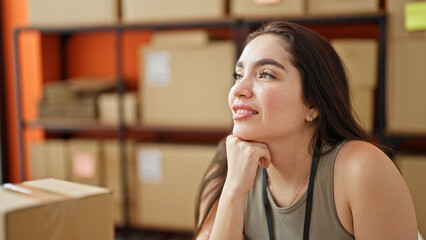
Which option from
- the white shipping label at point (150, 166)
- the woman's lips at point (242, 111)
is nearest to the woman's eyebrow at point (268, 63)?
the woman's lips at point (242, 111)

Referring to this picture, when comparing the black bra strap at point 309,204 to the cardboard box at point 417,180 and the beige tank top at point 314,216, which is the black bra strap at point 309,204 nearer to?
the beige tank top at point 314,216

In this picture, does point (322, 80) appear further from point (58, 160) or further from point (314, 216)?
point (58, 160)

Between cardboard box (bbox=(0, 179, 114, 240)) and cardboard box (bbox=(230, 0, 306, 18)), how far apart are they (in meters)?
1.64

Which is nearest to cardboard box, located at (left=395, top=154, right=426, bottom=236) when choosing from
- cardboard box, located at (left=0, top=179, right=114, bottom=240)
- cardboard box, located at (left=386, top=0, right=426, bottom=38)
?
cardboard box, located at (left=386, top=0, right=426, bottom=38)

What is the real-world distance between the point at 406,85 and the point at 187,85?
3.80ft

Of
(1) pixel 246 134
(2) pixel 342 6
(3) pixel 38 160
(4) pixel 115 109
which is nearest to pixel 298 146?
(1) pixel 246 134

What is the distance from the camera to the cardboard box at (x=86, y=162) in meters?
2.85

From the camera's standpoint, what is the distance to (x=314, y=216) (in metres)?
1.24

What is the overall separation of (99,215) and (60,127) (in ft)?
6.67

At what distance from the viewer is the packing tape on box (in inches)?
35.8

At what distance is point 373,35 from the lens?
8.97ft

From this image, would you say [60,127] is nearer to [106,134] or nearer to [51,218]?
[106,134]

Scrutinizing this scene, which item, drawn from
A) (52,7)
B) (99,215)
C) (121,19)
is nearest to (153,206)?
(121,19)

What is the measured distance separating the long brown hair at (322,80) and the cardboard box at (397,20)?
104 centimetres
